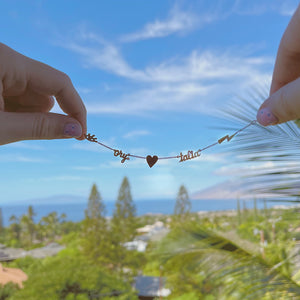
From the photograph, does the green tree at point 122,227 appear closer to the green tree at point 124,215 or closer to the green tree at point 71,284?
the green tree at point 124,215

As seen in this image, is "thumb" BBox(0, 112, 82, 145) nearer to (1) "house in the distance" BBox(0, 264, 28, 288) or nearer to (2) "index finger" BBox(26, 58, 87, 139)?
(2) "index finger" BBox(26, 58, 87, 139)

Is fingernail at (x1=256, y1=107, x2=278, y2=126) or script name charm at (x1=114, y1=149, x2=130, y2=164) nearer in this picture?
fingernail at (x1=256, y1=107, x2=278, y2=126)

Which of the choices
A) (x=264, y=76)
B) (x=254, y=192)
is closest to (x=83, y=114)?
(x=254, y=192)

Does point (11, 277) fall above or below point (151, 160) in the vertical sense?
below

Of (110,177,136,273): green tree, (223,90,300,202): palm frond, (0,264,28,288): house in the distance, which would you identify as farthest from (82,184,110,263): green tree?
(223,90,300,202): palm frond

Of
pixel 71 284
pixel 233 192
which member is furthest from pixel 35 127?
pixel 71 284

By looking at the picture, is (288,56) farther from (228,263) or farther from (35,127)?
(228,263)

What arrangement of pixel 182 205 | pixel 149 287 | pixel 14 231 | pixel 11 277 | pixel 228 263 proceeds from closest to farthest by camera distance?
pixel 228 263 < pixel 11 277 < pixel 149 287 < pixel 182 205 < pixel 14 231
